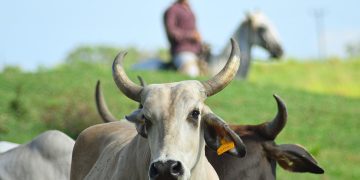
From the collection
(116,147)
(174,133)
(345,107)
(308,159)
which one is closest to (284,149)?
(308,159)

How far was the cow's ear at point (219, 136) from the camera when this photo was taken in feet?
25.0

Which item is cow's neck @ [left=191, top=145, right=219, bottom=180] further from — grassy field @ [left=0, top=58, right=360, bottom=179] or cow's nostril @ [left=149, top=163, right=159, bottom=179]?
grassy field @ [left=0, top=58, right=360, bottom=179]

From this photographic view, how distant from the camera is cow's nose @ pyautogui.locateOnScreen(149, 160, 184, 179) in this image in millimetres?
7070

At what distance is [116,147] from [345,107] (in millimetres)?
12918

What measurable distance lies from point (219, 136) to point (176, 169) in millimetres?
682

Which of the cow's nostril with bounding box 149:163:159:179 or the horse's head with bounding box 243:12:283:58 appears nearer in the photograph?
the cow's nostril with bounding box 149:163:159:179

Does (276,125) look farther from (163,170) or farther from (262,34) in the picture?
(262,34)

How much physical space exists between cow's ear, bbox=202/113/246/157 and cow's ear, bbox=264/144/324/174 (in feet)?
5.08

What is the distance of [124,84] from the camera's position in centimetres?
786

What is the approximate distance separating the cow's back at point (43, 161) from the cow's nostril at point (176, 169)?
13.4 feet

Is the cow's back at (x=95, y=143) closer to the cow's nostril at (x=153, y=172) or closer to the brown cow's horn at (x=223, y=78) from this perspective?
the brown cow's horn at (x=223, y=78)

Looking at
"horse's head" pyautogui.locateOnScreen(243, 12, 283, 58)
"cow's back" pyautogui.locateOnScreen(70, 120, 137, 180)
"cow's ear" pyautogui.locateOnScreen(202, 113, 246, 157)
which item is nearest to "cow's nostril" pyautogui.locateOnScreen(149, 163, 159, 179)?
"cow's ear" pyautogui.locateOnScreen(202, 113, 246, 157)

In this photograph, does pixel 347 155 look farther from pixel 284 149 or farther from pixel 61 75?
pixel 284 149

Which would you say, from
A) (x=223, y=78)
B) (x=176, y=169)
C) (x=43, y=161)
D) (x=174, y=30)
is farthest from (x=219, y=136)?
(x=174, y=30)
